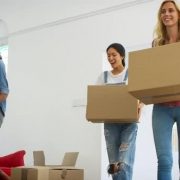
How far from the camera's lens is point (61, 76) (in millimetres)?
4562

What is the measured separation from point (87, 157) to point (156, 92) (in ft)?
8.63

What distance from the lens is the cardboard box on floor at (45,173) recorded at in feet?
7.98

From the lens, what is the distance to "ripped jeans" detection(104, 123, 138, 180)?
2.29 metres

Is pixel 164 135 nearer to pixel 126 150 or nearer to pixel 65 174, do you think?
pixel 126 150

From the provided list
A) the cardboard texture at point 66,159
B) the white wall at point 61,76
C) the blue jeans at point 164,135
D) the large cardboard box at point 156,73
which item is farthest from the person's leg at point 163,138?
the white wall at point 61,76

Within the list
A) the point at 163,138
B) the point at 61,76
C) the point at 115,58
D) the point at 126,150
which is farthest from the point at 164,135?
the point at 61,76

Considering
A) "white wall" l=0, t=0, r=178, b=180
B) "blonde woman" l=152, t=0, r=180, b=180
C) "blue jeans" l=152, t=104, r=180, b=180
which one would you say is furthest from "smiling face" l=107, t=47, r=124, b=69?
"white wall" l=0, t=0, r=178, b=180

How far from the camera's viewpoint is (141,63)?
67.2 inches

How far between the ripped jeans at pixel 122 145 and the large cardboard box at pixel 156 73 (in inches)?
23.0

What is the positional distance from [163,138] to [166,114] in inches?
4.8

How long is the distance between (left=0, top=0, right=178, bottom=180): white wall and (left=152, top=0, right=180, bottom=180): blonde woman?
1959mm

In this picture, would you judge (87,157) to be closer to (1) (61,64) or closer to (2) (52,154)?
(2) (52,154)

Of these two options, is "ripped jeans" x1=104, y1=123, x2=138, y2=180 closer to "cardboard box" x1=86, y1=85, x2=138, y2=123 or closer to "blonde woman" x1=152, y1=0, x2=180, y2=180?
"cardboard box" x1=86, y1=85, x2=138, y2=123

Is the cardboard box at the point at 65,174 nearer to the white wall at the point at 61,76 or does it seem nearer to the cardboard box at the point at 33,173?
the cardboard box at the point at 33,173
